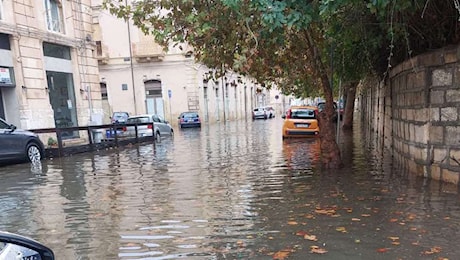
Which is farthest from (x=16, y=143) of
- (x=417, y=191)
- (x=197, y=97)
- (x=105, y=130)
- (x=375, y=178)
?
(x=197, y=97)

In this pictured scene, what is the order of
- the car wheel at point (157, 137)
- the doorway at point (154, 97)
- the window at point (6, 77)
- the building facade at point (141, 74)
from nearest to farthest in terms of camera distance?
1. the window at point (6, 77)
2. the car wheel at point (157, 137)
3. the building facade at point (141, 74)
4. the doorway at point (154, 97)

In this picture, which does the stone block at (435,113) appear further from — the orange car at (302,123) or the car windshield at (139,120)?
the car windshield at (139,120)

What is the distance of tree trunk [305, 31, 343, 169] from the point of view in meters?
8.22

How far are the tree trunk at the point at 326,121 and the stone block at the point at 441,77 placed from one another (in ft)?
7.52

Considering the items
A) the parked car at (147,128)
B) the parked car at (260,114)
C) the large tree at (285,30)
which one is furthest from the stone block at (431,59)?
the parked car at (260,114)

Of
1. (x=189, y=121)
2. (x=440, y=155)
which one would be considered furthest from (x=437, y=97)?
(x=189, y=121)

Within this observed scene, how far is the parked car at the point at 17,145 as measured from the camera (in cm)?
1088

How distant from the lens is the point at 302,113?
1636cm

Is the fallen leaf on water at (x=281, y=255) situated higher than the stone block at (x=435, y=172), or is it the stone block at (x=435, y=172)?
the stone block at (x=435, y=172)

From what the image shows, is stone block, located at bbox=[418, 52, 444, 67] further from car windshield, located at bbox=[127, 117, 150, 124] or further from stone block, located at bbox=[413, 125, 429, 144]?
car windshield, located at bbox=[127, 117, 150, 124]

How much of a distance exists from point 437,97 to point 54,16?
60.9ft

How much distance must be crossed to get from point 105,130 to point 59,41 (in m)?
5.80

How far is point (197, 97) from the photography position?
3481 centimetres

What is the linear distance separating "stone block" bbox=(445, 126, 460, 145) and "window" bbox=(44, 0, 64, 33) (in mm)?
18101
